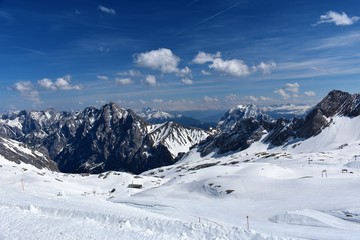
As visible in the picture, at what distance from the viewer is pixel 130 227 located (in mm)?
28453

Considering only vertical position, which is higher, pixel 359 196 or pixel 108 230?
pixel 108 230

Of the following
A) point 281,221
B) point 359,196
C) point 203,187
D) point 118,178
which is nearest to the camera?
Result: point 281,221

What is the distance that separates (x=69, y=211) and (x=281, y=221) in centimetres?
2663

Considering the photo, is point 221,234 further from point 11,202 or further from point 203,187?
Result: point 203,187

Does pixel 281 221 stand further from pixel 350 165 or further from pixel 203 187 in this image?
pixel 350 165

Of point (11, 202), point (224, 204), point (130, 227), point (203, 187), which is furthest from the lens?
point (203, 187)

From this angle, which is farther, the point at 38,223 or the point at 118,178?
the point at 118,178

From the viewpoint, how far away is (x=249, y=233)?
26031mm

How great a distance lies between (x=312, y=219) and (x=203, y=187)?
3995cm

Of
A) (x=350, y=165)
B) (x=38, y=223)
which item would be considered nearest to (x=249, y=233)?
(x=38, y=223)

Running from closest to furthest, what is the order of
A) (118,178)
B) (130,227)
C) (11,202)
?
(130,227)
(11,202)
(118,178)

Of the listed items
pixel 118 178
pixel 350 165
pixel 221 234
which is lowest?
pixel 118 178

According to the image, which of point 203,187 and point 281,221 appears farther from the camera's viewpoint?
point 203,187

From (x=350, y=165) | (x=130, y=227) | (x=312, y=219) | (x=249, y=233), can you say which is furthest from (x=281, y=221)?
(x=350, y=165)
